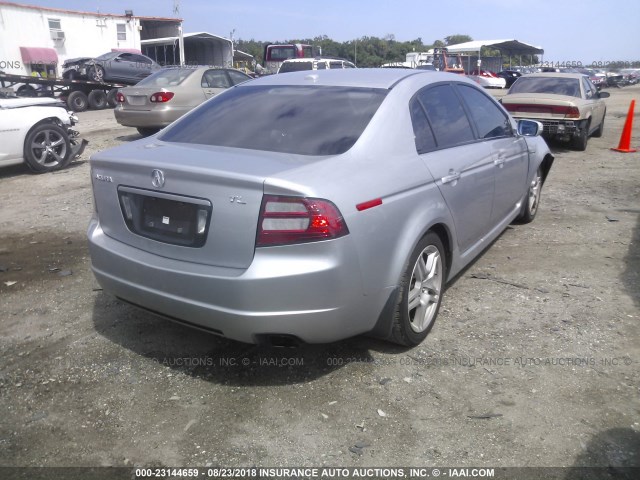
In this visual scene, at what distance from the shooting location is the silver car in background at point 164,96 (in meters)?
11.4

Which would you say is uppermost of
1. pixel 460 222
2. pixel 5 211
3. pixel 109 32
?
pixel 109 32

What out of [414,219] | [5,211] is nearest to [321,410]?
[414,219]

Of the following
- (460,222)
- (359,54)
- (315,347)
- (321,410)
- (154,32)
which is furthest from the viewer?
(359,54)

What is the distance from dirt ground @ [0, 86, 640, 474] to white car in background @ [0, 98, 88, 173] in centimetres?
435

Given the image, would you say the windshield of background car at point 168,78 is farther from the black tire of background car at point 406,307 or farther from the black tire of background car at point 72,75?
the black tire of background car at point 72,75

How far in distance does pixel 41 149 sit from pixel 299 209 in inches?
307

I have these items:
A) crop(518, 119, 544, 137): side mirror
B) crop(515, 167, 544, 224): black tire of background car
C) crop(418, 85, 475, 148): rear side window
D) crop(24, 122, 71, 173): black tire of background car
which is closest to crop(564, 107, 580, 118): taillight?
crop(515, 167, 544, 224): black tire of background car

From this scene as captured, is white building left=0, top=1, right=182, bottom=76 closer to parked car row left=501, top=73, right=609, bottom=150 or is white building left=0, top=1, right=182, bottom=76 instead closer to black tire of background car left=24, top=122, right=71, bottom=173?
black tire of background car left=24, top=122, right=71, bottom=173

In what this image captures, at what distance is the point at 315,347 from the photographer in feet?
11.8

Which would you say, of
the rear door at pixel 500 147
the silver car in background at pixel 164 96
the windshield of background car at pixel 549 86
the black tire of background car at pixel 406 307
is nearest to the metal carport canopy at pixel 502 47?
the windshield of background car at pixel 549 86

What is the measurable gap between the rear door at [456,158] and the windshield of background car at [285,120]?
1.27 ft

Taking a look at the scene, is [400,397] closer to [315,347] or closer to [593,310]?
[315,347]

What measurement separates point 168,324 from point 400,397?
1711mm

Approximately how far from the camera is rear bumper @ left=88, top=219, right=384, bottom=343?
2.72 meters
